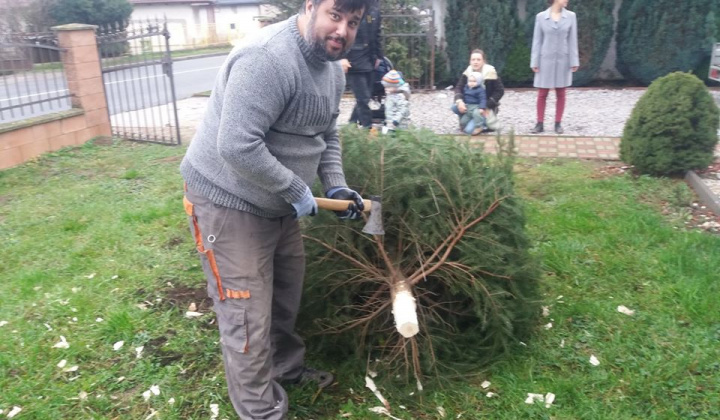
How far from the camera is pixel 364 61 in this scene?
7.18 meters

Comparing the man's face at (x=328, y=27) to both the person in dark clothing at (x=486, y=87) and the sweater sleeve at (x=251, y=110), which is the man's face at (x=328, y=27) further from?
the person in dark clothing at (x=486, y=87)

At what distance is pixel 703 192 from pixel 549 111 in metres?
5.20

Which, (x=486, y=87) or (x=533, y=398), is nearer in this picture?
(x=533, y=398)

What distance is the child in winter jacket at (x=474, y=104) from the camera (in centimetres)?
816

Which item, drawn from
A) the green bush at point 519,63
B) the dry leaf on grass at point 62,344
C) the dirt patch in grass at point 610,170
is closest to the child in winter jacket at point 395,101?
the dirt patch in grass at point 610,170

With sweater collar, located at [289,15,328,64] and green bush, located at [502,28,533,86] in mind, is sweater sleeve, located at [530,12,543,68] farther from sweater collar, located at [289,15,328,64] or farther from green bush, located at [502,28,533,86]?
sweater collar, located at [289,15,328,64]

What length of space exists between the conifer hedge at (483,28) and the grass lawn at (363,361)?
759 cm

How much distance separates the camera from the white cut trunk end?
2641 millimetres

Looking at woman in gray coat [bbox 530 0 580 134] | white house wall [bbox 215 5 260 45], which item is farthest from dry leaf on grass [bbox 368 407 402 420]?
white house wall [bbox 215 5 260 45]

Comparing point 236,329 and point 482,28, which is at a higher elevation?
point 482,28

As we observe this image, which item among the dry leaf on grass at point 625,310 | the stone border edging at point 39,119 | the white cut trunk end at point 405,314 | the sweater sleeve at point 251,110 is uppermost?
the sweater sleeve at point 251,110

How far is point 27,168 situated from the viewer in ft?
23.9

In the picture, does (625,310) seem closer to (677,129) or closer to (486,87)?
(677,129)

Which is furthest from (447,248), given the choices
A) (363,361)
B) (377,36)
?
(377,36)
